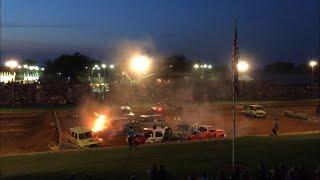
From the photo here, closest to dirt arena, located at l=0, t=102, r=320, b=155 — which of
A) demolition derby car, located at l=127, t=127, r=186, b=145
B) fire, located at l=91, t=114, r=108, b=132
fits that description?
fire, located at l=91, t=114, r=108, b=132

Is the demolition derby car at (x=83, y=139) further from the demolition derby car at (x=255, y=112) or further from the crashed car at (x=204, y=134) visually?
the demolition derby car at (x=255, y=112)

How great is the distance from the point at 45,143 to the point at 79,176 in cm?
1727

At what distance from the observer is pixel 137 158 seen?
24938 mm

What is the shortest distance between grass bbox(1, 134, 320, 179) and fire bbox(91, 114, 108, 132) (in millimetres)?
11968

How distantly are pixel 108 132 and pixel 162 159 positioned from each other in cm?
1420

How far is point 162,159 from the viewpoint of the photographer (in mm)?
24453

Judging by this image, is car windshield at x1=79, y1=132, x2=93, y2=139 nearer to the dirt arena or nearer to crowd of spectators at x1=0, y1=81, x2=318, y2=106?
the dirt arena

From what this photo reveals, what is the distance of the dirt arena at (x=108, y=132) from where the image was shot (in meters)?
36.8

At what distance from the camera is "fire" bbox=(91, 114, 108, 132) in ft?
132

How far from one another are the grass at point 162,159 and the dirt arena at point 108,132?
738cm

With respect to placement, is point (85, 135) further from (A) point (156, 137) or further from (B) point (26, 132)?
(B) point (26, 132)

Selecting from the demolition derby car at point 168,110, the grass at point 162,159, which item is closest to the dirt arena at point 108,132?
the demolition derby car at point 168,110

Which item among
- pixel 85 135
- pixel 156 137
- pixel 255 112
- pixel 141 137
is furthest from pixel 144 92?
pixel 85 135

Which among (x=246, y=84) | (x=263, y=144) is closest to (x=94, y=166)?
(x=263, y=144)
